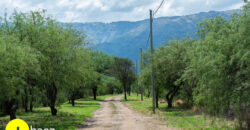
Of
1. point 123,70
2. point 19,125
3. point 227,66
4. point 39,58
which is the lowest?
point 19,125

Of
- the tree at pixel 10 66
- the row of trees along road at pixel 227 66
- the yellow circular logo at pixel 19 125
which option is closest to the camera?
the yellow circular logo at pixel 19 125

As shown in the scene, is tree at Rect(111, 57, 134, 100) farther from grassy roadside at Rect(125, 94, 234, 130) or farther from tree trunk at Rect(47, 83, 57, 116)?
grassy roadside at Rect(125, 94, 234, 130)

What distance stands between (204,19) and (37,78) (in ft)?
42.3

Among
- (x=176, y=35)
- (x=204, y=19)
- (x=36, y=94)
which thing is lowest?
(x=36, y=94)

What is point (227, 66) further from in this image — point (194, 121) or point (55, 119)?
point (55, 119)

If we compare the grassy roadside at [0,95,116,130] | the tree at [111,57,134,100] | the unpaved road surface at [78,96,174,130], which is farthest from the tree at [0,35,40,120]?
the tree at [111,57,134,100]

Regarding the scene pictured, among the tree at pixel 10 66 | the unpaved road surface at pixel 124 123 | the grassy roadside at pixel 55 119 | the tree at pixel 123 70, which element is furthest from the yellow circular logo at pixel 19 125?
the tree at pixel 123 70

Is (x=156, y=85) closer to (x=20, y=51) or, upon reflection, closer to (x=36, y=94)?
(x=36, y=94)

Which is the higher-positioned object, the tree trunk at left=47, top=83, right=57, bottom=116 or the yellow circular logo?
the tree trunk at left=47, top=83, right=57, bottom=116

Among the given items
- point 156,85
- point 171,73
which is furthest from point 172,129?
point 156,85

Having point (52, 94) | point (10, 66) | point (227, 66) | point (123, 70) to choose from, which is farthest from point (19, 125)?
point (123, 70)

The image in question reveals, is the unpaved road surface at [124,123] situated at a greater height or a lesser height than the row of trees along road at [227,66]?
lesser

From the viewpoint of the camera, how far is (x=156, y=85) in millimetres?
33625

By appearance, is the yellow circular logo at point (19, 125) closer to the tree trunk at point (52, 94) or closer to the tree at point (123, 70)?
the tree trunk at point (52, 94)
